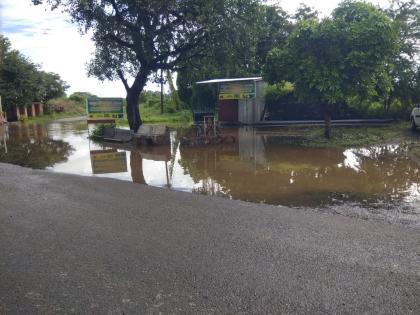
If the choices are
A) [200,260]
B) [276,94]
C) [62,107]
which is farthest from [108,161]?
[62,107]

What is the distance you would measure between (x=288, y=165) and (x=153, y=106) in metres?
37.3

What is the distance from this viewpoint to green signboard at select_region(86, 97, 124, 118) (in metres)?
18.0

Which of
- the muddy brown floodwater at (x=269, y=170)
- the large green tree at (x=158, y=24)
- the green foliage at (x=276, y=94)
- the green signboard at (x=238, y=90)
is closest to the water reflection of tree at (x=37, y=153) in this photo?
the muddy brown floodwater at (x=269, y=170)

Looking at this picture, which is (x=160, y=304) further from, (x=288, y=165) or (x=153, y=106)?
(x=153, y=106)

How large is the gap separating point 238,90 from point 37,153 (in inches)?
445

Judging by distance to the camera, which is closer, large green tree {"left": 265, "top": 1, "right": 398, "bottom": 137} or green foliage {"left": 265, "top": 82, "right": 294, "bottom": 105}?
large green tree {"left": 265, "top": 1, "right": 398, "bottom": 137}

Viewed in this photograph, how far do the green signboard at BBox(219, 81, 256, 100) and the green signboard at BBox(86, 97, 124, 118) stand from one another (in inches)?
243

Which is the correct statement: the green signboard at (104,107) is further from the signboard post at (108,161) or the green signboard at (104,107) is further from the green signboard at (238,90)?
the green signboard at (238,90)

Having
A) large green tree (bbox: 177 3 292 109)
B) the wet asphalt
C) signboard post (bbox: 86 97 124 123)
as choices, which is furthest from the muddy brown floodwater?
large green tree (bbox: 177 3 292 109)

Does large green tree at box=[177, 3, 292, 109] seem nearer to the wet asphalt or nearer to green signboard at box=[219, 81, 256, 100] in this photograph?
green signboard at box=[219, 81, 256, 100]

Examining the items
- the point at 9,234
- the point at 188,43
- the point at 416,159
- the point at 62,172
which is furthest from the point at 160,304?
the point at 188,43

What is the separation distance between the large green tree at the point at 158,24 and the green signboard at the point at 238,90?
3.76m

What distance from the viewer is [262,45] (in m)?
29.0

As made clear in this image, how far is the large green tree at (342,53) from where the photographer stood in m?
12.9
